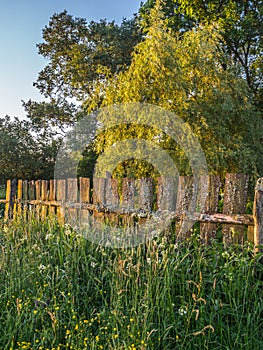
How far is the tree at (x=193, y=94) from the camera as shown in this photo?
10016mm

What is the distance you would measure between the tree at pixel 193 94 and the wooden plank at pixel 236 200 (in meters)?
5.71

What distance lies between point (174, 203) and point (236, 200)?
763mm

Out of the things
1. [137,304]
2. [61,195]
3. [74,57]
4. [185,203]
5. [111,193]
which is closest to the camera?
[137,304]

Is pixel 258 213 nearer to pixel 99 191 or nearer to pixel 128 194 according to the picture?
pixel 128 194

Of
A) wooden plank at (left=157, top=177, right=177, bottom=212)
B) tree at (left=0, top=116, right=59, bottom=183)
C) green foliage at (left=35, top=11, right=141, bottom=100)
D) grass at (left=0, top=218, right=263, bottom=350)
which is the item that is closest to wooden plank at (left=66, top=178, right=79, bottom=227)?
wooden plank at (left=157, top=177, right=177, bottom=212)

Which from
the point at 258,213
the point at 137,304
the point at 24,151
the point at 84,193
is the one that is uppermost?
the point at 24,151

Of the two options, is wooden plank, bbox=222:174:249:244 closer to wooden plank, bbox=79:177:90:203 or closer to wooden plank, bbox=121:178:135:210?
wooden plank, bbox=121:178:135:210

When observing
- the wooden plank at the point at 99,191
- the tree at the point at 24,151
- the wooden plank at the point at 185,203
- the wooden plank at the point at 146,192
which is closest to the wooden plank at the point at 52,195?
the wooden plank at the point at 99,191

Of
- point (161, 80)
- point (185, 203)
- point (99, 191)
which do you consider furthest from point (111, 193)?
point (161, 80)

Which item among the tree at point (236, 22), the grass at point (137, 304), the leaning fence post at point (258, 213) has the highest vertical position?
the tree at point (236, 22)

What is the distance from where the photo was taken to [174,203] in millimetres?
4449

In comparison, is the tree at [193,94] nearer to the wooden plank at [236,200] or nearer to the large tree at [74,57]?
the wooden plank at [236,200]

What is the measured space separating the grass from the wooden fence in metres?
0.25

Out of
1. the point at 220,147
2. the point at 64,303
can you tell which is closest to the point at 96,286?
the point at 64,303
